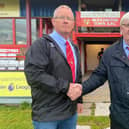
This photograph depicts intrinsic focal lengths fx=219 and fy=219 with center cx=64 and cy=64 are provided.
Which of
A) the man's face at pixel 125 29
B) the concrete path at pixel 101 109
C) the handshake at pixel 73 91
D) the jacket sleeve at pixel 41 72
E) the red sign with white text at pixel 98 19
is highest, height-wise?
the red sign with white text at pixel 98 19

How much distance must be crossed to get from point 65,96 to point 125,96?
53 cm

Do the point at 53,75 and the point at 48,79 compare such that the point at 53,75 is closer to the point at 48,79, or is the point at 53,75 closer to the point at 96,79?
the point at 48,79

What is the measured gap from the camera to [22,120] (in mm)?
4629

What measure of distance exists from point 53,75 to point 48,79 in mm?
103

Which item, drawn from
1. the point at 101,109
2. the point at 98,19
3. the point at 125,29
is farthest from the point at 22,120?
the point at 98,19

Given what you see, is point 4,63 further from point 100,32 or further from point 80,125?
point 100,32

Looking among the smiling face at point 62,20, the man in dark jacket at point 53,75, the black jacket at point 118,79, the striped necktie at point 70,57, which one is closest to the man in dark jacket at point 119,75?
the black jacket at point 118,79

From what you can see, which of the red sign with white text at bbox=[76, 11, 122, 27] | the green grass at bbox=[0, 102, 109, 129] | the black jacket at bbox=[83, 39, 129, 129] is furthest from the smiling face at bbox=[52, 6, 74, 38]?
the red sign with white text at bbox=[76, 11, 122, 27]

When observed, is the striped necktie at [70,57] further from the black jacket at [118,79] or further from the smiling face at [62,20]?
the black jacket at [118,79]

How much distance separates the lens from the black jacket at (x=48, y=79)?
6.13 ft

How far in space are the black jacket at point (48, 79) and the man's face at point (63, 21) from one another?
135 mm

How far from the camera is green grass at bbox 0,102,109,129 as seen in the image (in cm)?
427

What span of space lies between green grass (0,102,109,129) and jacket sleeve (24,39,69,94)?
8.25 feet

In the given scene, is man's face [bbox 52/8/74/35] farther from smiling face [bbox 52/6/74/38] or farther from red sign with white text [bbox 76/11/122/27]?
red sign with white text [bbox 76/11/122/27]
